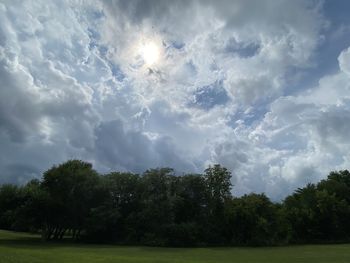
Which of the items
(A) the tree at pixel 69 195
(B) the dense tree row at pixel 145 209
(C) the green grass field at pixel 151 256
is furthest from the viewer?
(A) the tree at pixel 69 195

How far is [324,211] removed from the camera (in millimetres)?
93375

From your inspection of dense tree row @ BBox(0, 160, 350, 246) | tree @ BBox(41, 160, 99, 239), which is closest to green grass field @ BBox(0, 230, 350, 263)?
dense tree row @ BBox(0, 160, 350, 246)

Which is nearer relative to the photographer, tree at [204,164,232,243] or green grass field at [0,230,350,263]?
green grass field at [0,230,350,263]

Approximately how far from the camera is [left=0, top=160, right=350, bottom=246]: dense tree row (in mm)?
78375

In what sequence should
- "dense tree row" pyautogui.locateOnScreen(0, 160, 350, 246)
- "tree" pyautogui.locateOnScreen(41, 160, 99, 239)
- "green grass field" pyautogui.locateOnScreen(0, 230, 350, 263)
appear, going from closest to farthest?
"green grass field" pyautogui.locateOnScreen(0, 230, 350, 263), "dense tree row" pyautogui.locateOnScreen(0, 160, 350, 246), "tree" pyautogui.locateOnScreen(41, 160, 99, 239)

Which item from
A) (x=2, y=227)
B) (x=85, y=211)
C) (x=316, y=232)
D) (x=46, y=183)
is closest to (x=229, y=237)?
(x=316, y=232)

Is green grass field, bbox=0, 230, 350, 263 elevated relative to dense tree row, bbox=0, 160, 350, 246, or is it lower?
lower

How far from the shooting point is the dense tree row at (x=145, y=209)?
78375 millimetres

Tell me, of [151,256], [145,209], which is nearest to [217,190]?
[145,209]

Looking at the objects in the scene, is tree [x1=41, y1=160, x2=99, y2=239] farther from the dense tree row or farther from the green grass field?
the green grass field

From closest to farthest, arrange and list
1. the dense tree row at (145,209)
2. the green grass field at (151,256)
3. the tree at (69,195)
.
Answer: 1. the green grass field at (151,256)
2. the dense tree row at (145,209)
3. the tree at (69,195)

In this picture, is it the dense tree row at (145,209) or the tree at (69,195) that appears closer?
the dense tree row at (145,209)

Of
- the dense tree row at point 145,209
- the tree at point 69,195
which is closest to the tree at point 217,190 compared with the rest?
the dense tree row at point 145,209

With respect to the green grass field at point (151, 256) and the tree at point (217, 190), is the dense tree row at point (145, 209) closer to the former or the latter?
the tree at point (217, 190)
